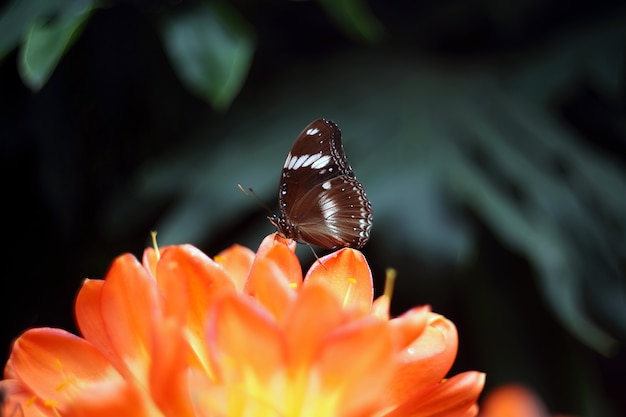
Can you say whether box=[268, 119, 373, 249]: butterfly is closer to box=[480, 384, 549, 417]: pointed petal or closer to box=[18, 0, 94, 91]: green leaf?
box=[480, 384, 549, 417]: pointed petal

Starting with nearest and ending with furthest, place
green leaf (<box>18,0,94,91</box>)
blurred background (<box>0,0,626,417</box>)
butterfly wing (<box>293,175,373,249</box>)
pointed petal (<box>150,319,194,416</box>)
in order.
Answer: pointed petal (<box>150,319,194,416</box>)
butterfly wing (<box>293,175,373,249</box>)
green leaf (<box>18,0,94,91</box>)
blurred background (<box>0,0,626,417</box>)

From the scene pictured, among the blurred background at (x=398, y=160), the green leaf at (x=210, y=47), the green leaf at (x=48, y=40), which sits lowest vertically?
the blurred background at (x=398, y=160)

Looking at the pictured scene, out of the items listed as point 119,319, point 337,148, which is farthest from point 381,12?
point 119,319

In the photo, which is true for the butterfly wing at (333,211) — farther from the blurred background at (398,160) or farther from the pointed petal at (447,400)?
the blurred background at (398,160)

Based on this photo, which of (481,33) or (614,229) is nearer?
(614,229)

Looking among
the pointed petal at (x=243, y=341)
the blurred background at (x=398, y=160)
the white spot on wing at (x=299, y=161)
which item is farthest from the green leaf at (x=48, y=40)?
the pointed petal at (x=243, y=341)

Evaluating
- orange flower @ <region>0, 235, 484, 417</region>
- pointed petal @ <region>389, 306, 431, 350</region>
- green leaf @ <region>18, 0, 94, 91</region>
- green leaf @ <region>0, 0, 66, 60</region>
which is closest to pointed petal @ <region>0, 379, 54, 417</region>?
orange flower @ <region>0, 235, 484, 417</region>

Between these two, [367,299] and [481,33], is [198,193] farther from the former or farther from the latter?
[367,299]
